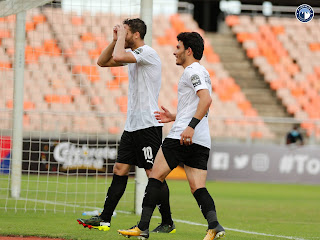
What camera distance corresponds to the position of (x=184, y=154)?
6.75 m

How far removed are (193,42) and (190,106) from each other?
621 mm

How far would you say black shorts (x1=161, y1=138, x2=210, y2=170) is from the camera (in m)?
6.71

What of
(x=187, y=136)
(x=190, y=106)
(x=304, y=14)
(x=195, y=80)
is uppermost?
(x=304, y=14)

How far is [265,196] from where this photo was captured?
51.0 feet

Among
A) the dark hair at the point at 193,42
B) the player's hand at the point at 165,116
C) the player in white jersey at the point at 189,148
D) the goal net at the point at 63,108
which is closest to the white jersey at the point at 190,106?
the player in white jersey at the point at 189,148

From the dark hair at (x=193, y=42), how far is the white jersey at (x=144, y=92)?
75 centimetres

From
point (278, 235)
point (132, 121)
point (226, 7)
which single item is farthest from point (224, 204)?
point (226, 7)

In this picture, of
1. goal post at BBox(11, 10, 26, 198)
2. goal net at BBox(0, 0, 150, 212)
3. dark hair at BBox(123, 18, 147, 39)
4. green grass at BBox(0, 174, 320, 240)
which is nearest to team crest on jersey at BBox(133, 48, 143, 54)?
dark hair at BBox(123, 18, 147, 39)

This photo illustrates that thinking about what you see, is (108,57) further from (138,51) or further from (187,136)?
(187,136)

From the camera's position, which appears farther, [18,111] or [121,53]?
[18,111]

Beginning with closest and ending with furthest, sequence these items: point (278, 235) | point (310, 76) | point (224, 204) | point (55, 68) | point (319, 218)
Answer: point (278, 235) < point (319, 218) < point (224, 204) < point (55, 68) < point (310, 76)

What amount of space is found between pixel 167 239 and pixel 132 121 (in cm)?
133

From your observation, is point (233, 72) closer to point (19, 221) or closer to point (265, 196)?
point (265, 196)

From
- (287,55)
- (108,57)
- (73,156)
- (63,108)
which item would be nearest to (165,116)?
(108,57)
